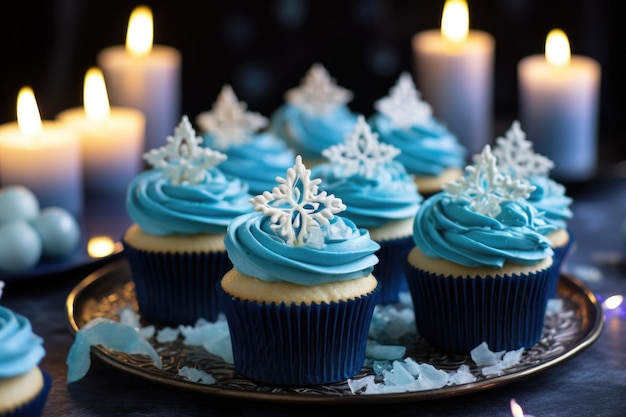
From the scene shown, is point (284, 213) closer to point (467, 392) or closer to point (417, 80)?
point (467, 392)

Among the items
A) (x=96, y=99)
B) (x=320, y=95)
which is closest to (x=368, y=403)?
(x=320, y=95)

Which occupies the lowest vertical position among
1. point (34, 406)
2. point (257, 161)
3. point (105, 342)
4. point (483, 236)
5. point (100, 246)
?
point (100, 246)

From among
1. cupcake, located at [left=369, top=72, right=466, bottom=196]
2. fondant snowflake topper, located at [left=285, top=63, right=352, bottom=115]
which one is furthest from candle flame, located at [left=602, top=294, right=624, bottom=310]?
fondant snowflake topper, located at [left=285, top=63, right=352, bottom=115]

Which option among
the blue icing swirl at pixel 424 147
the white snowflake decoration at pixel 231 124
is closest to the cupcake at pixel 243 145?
the white snowflake decoration at pixel 231 124

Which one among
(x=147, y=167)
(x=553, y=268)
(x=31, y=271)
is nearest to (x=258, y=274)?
(x=553, y=268)

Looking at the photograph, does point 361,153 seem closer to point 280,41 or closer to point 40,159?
point 40,159

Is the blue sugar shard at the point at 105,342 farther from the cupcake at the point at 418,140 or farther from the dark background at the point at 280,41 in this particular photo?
the dark background at the point at 280,41

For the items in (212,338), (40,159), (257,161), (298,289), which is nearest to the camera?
(298,289)
